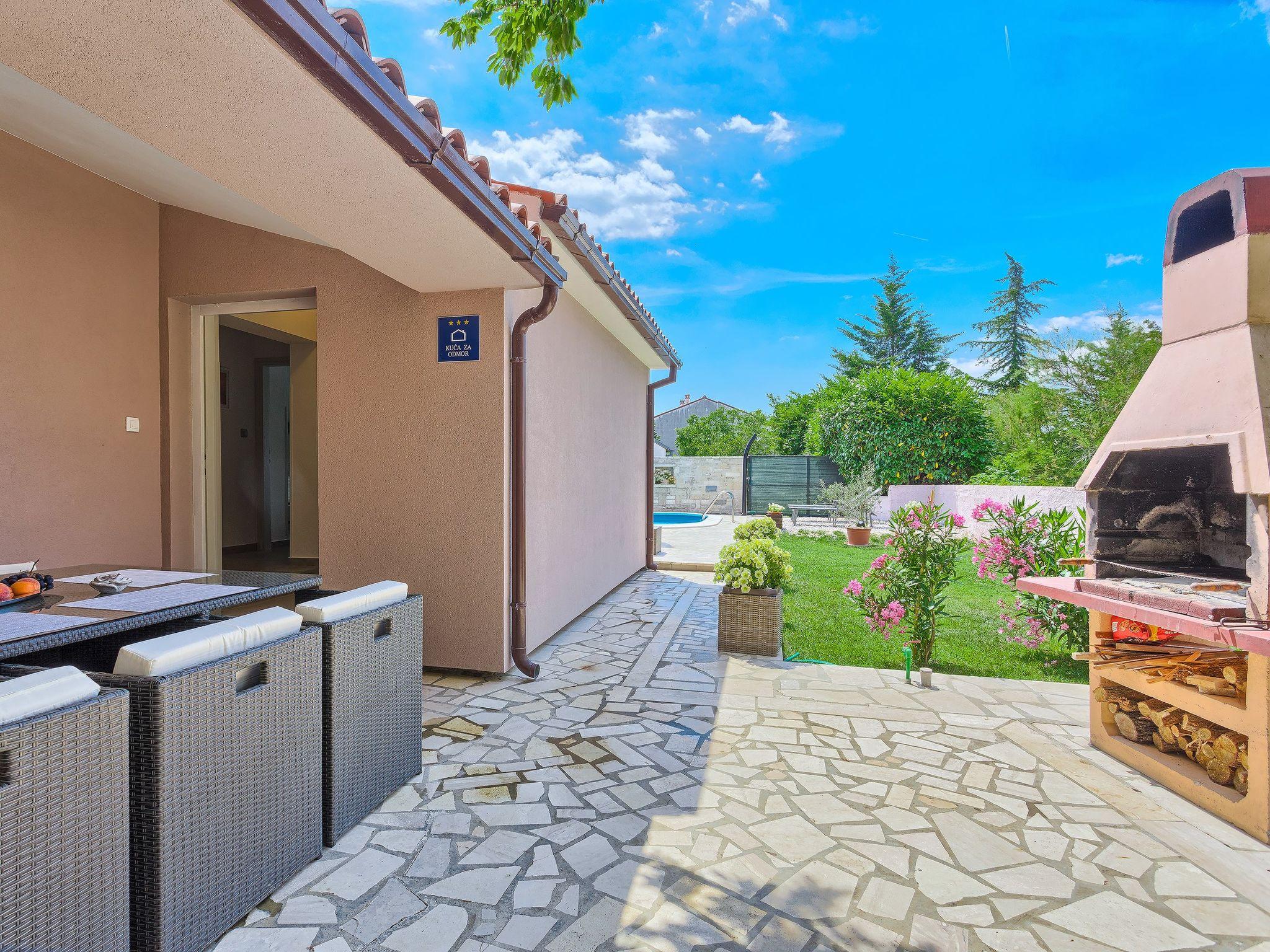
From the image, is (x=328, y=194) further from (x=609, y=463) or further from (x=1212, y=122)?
(x=1212, y=122)

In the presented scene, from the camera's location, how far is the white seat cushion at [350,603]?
7.75ft

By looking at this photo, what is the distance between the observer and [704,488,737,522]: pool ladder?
19828mm

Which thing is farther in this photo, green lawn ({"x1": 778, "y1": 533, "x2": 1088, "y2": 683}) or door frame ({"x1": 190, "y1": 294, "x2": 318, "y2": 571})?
door frame ({"x1": 190, "y1": 294, "x2": 318, "y2": 571})

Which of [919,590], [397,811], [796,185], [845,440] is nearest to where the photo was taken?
[397,811]

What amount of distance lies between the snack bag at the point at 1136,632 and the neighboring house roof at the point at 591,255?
390cm

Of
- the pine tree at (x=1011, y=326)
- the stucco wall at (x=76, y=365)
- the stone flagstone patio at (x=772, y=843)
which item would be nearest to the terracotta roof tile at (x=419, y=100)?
the stone flagstone patio at (x=772, y=843)

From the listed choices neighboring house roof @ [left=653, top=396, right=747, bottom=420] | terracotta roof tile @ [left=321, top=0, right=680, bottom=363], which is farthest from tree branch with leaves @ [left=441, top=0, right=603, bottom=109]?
neighboring house roof @ [left=653, top=396, right=747, bottom=420]

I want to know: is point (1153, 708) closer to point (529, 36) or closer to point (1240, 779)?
point (1240, 779)

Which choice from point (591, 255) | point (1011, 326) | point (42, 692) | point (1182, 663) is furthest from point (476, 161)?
point (1011, 326)

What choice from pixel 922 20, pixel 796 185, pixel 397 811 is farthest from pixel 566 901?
pixel 796 185

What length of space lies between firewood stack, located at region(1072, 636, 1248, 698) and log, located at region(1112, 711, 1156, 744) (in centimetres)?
26

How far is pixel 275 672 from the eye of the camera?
204cm

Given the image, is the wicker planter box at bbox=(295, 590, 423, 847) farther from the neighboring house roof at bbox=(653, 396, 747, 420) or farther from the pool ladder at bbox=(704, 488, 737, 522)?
the neighboring house roof at bbox=(653, 396, 747, 420)

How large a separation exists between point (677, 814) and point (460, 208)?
2906mm
